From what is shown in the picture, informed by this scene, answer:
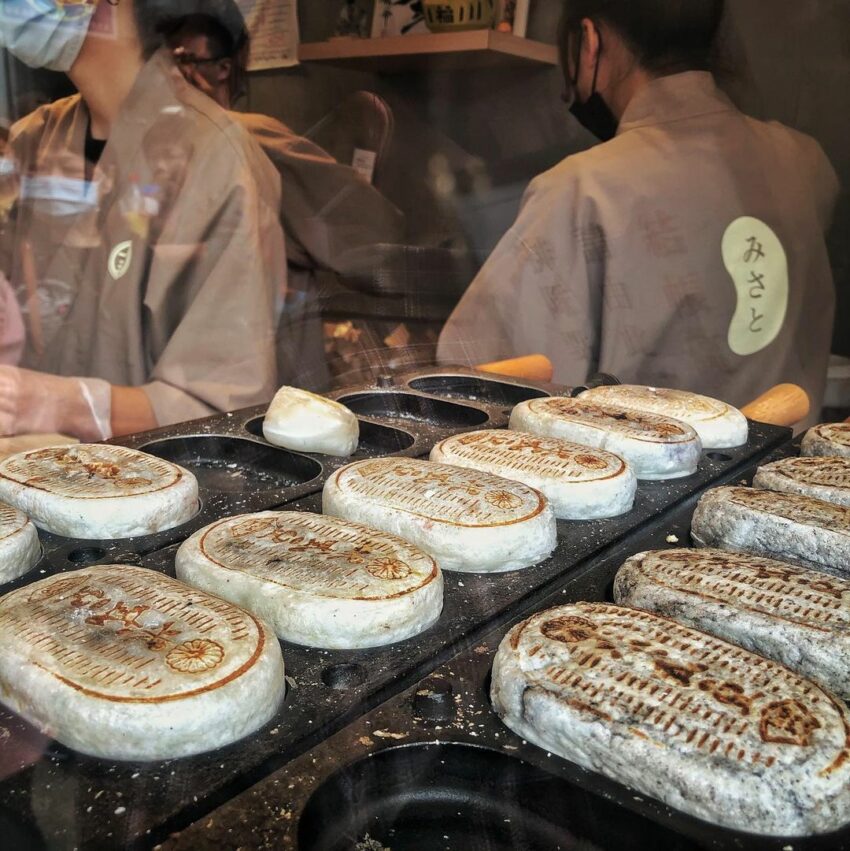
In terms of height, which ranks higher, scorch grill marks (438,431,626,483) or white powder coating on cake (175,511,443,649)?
scorch grill marks (438,431,626,483)

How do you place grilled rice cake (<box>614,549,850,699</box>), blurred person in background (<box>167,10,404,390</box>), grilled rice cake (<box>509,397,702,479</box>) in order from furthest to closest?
blurred person in background (<box>167,10,404,390</box>) → grilled rice cake (<box>509,397,702,479</box>) → grilled rice cake (<box>614,549,850,699</box>)

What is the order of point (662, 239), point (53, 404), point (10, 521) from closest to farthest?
point (10, 521)
point (53, 404)
point (662, 239)

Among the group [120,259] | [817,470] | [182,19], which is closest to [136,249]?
Answer: [120,259]

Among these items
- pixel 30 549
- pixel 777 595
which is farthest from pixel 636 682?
pixel 30 549

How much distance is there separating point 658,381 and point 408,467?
152cm

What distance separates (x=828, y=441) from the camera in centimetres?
184

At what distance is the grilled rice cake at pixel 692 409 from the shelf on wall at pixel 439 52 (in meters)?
1.19

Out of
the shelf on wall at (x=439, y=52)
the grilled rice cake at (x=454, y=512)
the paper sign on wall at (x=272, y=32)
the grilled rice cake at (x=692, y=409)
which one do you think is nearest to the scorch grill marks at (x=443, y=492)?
the grilled rice cake at (x=454, y=512)

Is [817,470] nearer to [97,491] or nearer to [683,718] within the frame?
[683,718]

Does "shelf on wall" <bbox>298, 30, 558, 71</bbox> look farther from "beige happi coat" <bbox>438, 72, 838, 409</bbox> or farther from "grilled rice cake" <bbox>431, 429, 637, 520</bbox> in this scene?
"grilled rice cake" <bbox>431, 429, 637, 520</bbox>

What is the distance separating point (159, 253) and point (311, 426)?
74 centimetres

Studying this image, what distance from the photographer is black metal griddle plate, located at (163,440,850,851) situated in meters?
0.80

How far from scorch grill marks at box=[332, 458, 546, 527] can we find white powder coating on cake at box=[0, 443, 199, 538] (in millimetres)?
281

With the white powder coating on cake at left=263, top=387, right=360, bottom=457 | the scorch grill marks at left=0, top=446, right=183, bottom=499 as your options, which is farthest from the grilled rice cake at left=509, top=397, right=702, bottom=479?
the scorch grill marks at left=0, top=446, right=183, bottom=499
